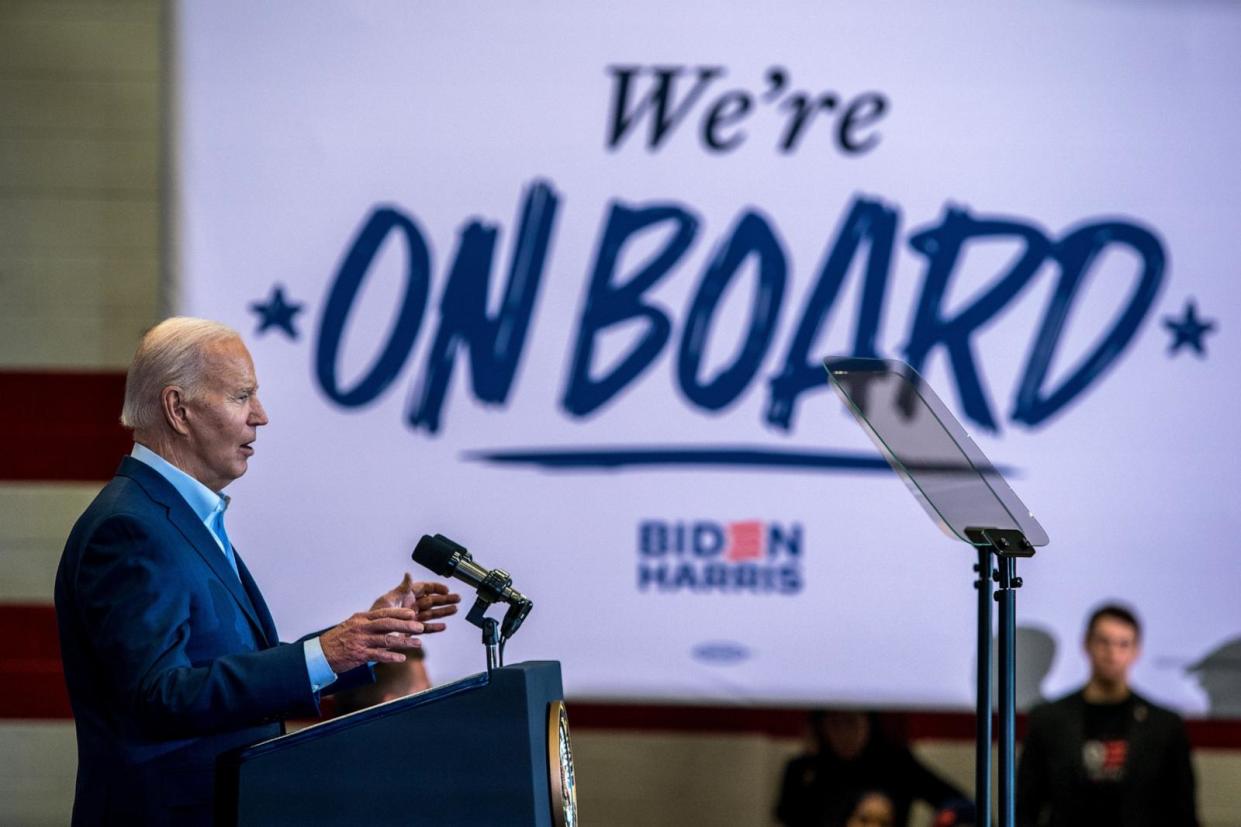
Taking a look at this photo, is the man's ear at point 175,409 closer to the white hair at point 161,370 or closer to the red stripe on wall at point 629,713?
the white hair at point 161,370

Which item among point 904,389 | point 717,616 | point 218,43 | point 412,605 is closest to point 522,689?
point 412,605

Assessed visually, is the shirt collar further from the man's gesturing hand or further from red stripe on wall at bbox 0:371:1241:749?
red stripe on wall at bbox 0:371:1241:749

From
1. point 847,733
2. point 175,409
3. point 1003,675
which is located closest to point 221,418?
point 175,409

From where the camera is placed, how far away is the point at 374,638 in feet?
5.27

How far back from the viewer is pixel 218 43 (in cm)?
362

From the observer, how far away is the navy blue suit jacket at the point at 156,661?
1.61m

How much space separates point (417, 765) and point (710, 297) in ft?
7.28

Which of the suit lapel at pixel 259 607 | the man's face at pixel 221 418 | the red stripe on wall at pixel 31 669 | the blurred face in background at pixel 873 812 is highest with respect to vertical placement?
the man's face at pixel 221 418

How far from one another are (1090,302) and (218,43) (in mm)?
2274

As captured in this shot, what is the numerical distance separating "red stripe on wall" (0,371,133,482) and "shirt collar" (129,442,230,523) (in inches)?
89.7

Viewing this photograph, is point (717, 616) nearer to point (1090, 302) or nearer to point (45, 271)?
point (1090, 302)

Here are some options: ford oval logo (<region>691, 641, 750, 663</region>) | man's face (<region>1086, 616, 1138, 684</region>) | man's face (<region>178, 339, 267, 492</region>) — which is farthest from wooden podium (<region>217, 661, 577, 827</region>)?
man's face (<region>1086, 616, 1138, 684</region>)

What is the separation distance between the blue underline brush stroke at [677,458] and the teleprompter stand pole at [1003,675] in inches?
68.8

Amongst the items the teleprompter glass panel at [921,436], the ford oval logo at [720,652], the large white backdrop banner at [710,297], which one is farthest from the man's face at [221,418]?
the ford oval logo at [720,652]
